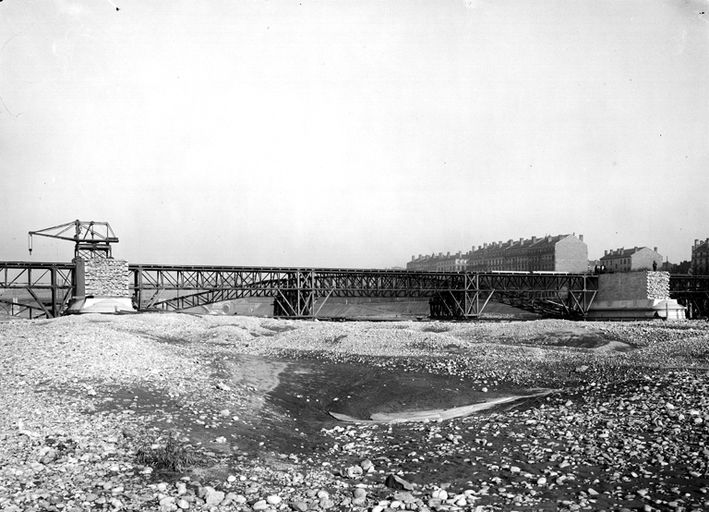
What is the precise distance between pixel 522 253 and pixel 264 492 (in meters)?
105

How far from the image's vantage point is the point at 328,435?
413 inches

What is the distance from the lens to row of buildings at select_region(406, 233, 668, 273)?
94562 mm

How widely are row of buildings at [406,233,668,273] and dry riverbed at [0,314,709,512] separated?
253 feet

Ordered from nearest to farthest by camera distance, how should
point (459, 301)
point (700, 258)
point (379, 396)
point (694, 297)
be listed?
point (379, 396) → point (459, 301) → point (694, 297) → point (700, 258)

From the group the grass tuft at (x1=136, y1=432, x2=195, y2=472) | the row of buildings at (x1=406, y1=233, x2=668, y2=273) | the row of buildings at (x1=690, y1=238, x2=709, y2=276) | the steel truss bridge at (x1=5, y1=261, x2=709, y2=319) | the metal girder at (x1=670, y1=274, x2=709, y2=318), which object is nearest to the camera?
the grass tuft at (x1=136, y1=432, x2=195, y2=472)

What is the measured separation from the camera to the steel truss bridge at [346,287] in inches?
1992

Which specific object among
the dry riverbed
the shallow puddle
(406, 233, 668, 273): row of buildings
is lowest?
the shallow puddle

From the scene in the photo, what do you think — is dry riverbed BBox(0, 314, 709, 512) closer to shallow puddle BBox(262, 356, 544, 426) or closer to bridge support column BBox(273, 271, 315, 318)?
shallow puddle BBox(262, 356, 544, 426)

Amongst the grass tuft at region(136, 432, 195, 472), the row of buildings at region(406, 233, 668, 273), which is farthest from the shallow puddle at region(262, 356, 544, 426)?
the row of buildings at region(406, 233, 668, 273)

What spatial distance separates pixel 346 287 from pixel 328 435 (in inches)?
1818

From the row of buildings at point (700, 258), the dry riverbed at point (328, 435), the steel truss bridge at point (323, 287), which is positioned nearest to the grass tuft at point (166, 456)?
the dry riverbed at point (328, 435)

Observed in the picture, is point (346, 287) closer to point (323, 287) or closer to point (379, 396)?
point (323, 287)

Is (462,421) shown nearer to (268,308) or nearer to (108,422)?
(108,422)

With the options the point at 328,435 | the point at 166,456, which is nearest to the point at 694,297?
the point at 328,435
